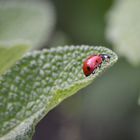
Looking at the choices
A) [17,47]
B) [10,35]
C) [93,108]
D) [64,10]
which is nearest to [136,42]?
[10,35]

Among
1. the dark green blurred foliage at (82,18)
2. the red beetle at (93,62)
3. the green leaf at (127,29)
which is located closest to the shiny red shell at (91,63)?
the red beetle at (93,62)

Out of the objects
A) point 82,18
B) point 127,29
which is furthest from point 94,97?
point 127,29

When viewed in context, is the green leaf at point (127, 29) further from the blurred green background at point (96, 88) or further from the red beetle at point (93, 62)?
the red beetle at point (93, 62)

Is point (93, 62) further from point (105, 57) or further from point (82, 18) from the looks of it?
point (82, 18)

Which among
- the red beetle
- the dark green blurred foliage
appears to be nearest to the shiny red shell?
the red beetle

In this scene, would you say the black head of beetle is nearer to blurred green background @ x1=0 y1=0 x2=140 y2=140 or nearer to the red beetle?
the red beetle

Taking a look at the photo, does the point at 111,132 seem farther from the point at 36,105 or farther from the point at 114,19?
the point at 36,105

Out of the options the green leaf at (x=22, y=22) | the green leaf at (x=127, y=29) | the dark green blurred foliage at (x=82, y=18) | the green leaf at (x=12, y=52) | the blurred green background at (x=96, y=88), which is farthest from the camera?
the dark green blurred foliage at (x=82, y=18)
